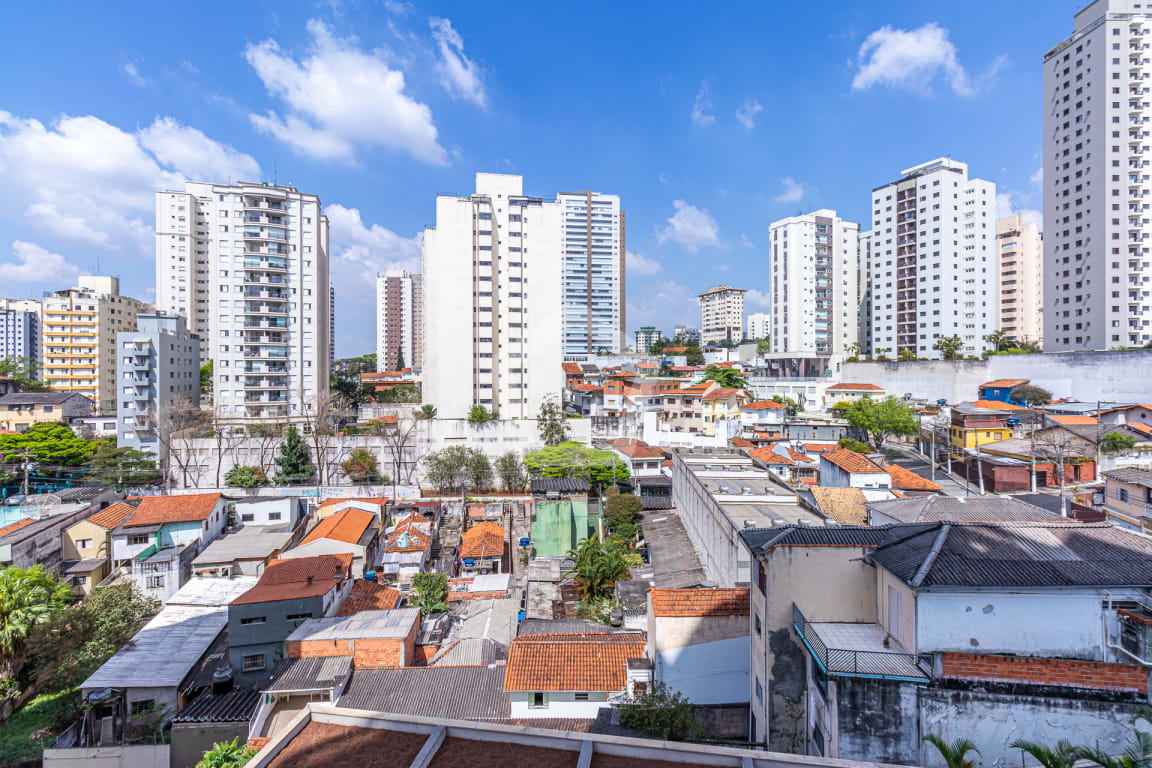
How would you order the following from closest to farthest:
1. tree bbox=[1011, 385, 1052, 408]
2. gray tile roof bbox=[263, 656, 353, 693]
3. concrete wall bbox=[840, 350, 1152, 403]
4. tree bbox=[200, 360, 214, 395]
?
gray tile roof bbox=[263, 656, 353, 693] → concrete wall bbox=[840, 350, 1152, 403] → tree bbox=[1011, 385, 1052, 408] → tree bbox=[200, 360, 214, 395]

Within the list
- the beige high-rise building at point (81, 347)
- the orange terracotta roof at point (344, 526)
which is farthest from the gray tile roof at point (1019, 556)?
the beige high-rise building at point (81, 347)

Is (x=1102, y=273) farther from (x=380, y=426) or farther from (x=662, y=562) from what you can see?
(x=380, y=426)

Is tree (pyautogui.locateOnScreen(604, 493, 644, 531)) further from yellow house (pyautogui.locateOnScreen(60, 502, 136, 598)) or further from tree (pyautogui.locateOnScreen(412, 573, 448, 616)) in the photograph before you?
yellow house (pyautogui.locateOnScreen(60, 502, 136, 598))

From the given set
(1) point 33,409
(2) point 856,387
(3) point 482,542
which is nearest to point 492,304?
(3) point 482,542

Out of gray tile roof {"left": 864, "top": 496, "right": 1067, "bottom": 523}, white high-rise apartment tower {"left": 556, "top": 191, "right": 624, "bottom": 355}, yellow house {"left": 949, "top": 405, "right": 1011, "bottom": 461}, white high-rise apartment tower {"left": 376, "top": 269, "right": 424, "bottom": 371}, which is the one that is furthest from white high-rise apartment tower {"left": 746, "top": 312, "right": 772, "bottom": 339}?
gray tile roof {"left": 864, "top": 496, "right": 1067, "bottom": 523}

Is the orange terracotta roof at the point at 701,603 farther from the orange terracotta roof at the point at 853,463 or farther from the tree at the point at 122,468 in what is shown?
the tree at the point at 122,468

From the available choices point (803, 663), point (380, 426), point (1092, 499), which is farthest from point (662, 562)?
point (380, 426)
